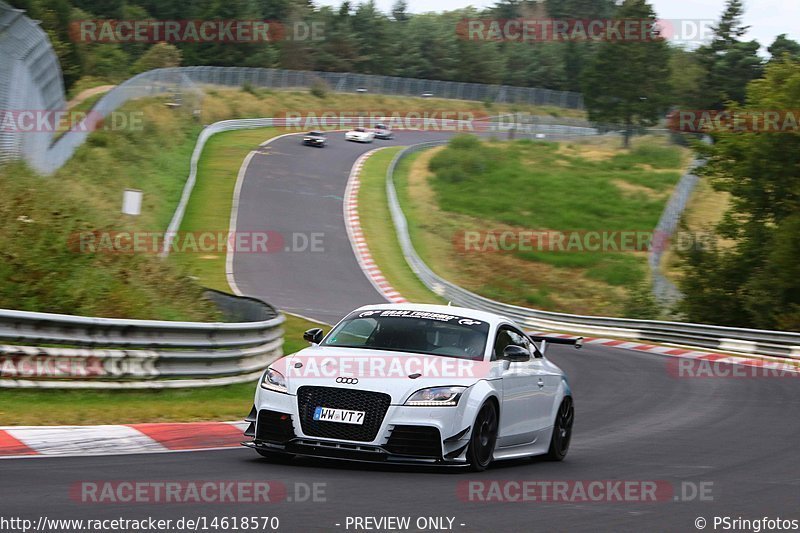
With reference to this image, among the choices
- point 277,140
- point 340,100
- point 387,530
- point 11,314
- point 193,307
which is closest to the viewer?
point 387,530

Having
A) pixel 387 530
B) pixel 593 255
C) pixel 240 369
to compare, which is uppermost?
pixel 387 530

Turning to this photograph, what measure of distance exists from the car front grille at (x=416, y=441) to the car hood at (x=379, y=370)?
0.78 feet

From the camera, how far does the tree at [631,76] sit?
92.9m

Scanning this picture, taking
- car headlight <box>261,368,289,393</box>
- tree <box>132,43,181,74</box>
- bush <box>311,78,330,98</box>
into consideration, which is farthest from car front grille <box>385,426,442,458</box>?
bush <box>311,78,330,98</box>

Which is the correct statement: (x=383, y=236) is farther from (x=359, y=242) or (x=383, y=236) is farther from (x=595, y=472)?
(x=595, y=472)

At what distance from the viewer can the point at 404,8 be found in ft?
574

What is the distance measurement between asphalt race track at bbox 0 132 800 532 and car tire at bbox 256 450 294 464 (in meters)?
0.09

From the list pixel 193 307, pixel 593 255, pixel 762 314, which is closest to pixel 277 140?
pixel 593 255

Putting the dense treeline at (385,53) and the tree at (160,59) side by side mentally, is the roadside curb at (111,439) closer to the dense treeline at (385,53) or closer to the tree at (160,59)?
the dense treeline at (385,53)

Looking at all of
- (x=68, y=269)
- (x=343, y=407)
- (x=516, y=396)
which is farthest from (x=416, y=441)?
(x=68, y=269)

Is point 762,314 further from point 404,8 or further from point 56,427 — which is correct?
point 404,8

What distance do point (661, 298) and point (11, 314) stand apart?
99.0 ft

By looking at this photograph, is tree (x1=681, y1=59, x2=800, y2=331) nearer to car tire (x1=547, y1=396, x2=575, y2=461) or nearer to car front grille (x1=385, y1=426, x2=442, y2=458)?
car tire (x1=547, y1=396, x2=575, y2=461)

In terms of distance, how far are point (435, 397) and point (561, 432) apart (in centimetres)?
273
